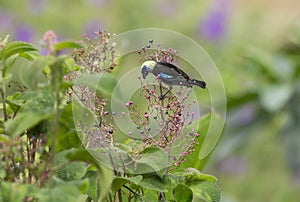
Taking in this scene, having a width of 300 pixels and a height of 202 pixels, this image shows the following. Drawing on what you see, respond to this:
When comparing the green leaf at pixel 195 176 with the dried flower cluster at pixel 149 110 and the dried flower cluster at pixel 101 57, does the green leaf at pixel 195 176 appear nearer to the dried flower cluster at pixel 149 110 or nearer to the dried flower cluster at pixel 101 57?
the dried flower cluster at pixel 149 110

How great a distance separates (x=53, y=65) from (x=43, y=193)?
0.14 meters

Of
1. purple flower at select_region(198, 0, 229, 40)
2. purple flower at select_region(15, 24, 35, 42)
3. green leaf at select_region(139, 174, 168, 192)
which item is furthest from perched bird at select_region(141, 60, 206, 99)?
purple flower at select_region(198, 0, 229, 40)

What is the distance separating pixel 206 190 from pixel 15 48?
31 centimetres

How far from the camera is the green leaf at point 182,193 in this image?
3.33 feet

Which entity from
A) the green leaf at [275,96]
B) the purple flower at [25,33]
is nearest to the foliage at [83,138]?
the green leaf at [275,96]

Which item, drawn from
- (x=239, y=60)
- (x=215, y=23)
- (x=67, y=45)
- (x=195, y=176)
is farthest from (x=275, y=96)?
(x=67, y=45)

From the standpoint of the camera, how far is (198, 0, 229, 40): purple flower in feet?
17.0

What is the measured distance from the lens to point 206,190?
1045 millimetres

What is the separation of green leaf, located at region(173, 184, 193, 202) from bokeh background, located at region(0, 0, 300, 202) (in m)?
2.51

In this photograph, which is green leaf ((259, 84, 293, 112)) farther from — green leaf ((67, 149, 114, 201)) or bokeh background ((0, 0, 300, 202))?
green leaf ((67, 149, 114, 201))

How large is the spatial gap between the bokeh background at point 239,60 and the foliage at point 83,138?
2534 millimetres

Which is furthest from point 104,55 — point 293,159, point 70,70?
point 293,159

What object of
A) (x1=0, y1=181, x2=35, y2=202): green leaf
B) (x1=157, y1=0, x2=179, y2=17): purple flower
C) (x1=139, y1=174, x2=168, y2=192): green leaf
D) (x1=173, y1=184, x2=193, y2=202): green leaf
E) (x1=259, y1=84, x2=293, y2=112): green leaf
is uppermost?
(x1=157, y1=0, x2=179, y2=17): purple flower

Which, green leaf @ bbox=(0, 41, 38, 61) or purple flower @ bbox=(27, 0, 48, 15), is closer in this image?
green leaf @ bbox=(0, 41, 38, 61)
